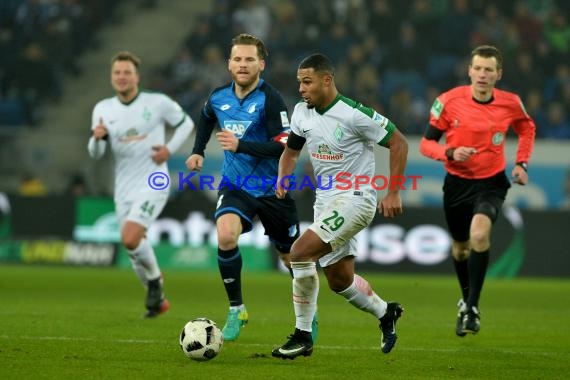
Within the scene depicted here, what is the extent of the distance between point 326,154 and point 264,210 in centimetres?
128

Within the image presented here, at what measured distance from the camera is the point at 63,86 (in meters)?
23.2

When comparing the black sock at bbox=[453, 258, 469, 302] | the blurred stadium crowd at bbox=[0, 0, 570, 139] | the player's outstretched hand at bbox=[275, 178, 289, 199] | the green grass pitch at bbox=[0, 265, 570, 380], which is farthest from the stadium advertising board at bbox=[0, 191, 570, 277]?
the player's outstretched hand at bbox=[275, 178, 289, 199]

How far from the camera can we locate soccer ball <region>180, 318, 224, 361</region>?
23.9 ft

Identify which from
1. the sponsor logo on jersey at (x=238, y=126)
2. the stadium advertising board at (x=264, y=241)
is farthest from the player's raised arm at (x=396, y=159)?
the stadium advertising board at (x=264, y=241)

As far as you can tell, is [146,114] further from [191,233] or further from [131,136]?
[191,233]

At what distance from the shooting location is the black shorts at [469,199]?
32.0ft

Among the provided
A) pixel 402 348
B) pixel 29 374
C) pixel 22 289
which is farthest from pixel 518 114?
pixel 22 289

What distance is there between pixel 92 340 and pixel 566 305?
6802mm

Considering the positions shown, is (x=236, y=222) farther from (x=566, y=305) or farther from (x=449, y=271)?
(x=449, y=271)

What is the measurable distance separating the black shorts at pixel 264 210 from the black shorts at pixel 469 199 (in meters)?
1.82

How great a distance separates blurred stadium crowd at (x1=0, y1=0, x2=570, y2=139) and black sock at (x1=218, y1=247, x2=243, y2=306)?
12.5 m

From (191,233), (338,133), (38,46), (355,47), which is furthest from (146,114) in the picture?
(38,46)

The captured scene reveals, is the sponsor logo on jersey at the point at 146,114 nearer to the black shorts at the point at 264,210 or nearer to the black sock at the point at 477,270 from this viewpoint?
the black shorts at the point at 264,210

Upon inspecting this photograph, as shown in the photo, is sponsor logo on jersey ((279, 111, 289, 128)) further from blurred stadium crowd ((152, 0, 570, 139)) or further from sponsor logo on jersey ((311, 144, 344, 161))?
blurred stadium crowd ((152, 0, 570, 139))
